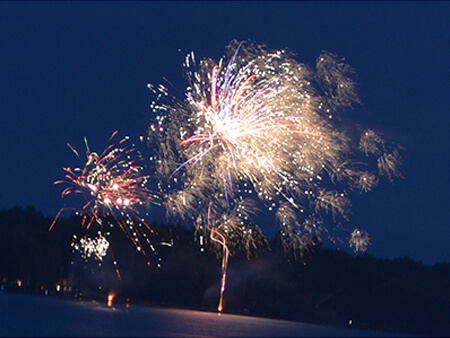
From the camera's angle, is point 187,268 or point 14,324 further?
point 187,268

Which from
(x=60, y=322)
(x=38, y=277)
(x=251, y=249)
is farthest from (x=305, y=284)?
(x=60, y=322)

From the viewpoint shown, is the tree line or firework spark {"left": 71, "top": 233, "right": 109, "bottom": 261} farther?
firework spark {"left": 71, "top": 233, "right": 109, "bottom": 261}

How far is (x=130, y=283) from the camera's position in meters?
103

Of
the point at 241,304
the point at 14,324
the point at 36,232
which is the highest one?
the point at 36,232

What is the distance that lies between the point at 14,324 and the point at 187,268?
1991 inches

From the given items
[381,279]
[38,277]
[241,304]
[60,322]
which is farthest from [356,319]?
[60,322]

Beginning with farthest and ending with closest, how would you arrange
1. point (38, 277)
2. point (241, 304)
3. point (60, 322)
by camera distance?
1. point (241, 304)
2. point (38, 277)
3. point (60, 322)

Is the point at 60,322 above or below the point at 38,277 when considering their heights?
below

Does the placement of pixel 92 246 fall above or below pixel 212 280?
above

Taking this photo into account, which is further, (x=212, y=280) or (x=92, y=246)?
(x=92, y=246)

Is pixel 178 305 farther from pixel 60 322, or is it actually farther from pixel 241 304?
pixel 60 322

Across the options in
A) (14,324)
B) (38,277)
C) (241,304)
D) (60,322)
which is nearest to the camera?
(14,324)

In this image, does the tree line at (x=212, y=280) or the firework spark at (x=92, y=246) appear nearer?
the tree line at (x=212, y=280)

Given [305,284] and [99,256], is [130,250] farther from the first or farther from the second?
[305,284]
